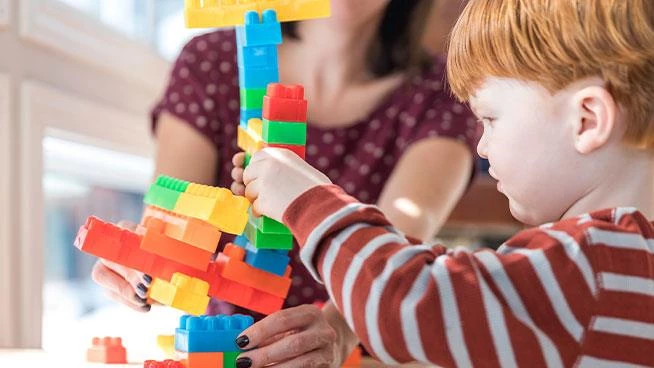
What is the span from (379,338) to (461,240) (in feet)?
6.88

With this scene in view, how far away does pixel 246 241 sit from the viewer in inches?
33.9

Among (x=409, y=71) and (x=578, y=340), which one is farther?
(x=409, y=71)

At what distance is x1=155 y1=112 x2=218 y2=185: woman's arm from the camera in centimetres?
134

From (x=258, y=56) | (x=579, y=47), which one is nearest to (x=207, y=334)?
(x=258, y=56)

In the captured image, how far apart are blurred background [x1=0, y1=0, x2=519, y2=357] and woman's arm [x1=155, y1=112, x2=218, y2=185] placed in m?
0.14

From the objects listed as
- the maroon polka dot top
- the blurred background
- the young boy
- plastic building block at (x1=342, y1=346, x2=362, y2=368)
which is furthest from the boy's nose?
the maroon polka dot top

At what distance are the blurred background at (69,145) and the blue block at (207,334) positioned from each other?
0.25m

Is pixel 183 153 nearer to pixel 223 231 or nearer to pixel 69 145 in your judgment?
pixel 69 145

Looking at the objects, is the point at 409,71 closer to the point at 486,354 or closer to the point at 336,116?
the point at 336,116

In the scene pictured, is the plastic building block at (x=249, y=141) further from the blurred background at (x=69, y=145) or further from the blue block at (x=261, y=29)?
the blurred background at (x=69, y=145)

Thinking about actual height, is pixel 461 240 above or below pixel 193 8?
below

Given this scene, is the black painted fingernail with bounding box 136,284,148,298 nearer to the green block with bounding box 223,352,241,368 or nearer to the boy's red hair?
the green block with bounding box 223,352,241,368

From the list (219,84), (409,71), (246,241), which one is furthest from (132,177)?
(246,241)

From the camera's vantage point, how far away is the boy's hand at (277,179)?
2.27ft
